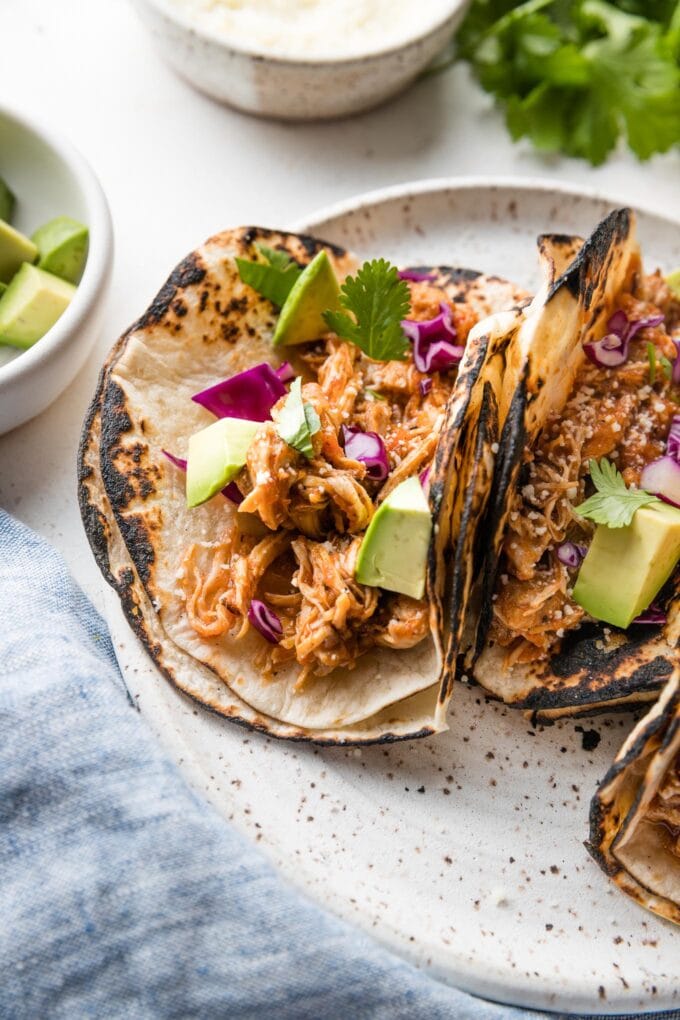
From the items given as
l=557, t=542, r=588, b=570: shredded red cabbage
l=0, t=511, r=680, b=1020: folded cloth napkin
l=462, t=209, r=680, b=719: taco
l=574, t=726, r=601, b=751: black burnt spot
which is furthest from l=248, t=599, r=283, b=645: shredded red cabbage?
l=574, t=726, r=601, b=751: black burnt spot

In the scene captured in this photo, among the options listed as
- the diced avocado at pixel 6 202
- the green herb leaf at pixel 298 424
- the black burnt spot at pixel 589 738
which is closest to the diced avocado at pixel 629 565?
the black burnt spot at pixel 589 738

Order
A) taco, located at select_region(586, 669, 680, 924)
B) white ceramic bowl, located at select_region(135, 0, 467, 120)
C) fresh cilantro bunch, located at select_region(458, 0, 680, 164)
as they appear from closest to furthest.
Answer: taco, located at select_region(586, 669, 680, 924) < white ceramic bowl, located at select_region(135, 0, 467, 120) < fresh cilantro bunch, located at select_region(458, 0, 680, 164)

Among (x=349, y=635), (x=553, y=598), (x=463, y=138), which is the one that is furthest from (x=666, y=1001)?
(x=463, y=138)

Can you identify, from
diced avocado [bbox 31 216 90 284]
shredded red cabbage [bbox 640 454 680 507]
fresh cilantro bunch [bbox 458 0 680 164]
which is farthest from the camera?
fresh cilantro bunch [bbox 458 0 680 164]

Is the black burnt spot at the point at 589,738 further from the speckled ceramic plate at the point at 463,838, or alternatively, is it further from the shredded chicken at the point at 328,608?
the shredded chicken at the point at 328,608

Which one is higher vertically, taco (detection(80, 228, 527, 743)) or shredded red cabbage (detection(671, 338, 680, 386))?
shredded red cabbage (detection(671, 338, 680, 386))

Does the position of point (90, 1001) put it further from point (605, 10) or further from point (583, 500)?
point (605, 10)

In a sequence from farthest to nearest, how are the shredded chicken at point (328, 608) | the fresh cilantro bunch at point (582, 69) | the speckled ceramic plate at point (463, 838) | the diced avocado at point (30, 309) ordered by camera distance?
the fresh cilantro bunch at point (582, 69) → the diced avocado at point (30, 309) → the shredded chicken at point (328, 608) → the speckled ceramic plate at point (463, 838)

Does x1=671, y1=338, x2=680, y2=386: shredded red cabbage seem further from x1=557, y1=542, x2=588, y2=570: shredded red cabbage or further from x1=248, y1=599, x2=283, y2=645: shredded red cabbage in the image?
x1=248, y1=599, x2=283, y2=645: shredded red cabbage
